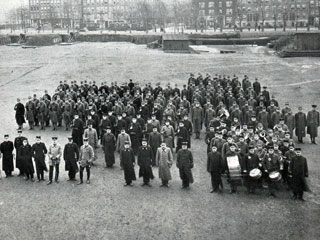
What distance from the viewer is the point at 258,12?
310ft

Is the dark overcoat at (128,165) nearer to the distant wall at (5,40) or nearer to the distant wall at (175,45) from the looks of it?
the distant wall at (175,45)

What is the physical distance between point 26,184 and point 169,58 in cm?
3455

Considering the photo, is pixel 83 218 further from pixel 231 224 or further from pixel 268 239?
pixel 268 239

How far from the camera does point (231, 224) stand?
367 inches

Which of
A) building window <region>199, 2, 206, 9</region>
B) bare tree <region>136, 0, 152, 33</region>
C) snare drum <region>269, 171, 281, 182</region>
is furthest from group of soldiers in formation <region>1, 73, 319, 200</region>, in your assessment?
bare tree <region>136, 0, 152, 33</region>

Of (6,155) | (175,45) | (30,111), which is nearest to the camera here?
(6,155)

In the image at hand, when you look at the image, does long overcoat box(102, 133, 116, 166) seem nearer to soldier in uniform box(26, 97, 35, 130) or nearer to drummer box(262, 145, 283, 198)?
drummer box(262, 145, 283, 198)

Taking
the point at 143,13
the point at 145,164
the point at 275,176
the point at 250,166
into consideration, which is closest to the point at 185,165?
the point at 145,164

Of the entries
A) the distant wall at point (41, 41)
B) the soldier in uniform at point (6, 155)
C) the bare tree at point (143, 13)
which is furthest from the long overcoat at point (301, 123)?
the bare tree at point (143, 13)

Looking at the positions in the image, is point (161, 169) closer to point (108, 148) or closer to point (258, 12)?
point (108, 148)

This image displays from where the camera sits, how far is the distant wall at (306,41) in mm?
43719

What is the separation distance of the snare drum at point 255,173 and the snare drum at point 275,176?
0.29m

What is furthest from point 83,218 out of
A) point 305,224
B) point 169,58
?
point 169,58

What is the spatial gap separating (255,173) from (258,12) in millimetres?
89971
